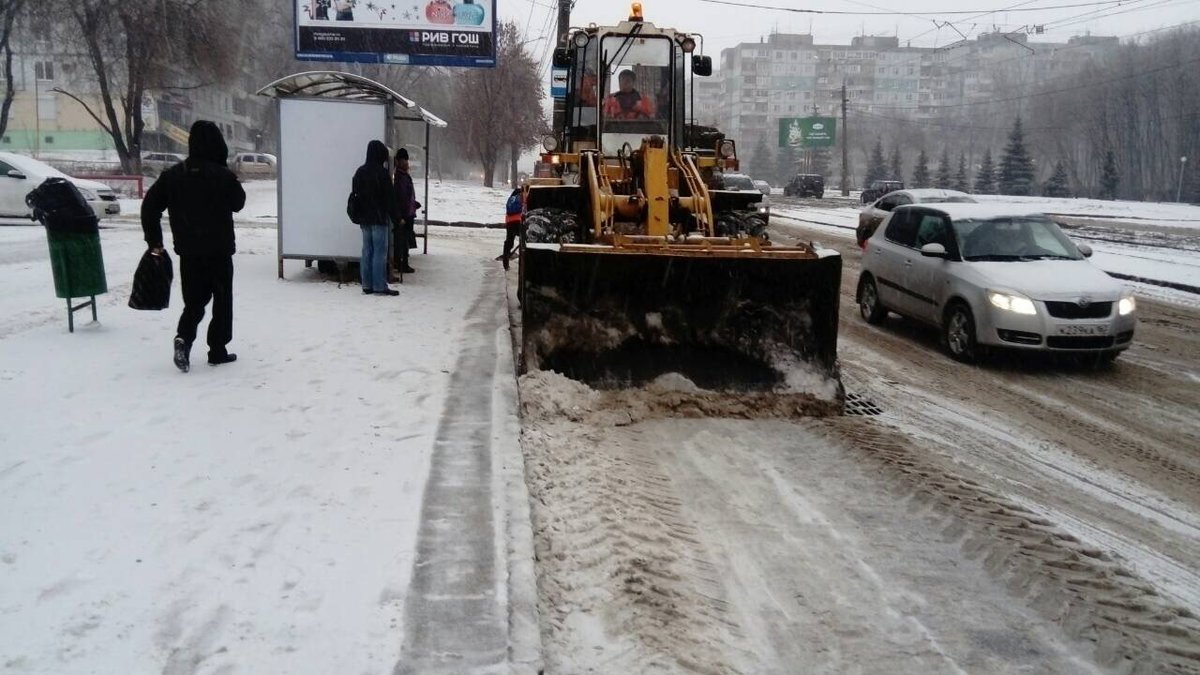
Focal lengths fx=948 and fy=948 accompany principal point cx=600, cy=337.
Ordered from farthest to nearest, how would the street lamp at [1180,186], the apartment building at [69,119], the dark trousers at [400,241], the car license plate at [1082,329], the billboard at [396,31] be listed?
1. the street lamp at [1180,186]
2. the apartment building at [69,119]
3. the billboard at [396,31]
4. the dark trousers at [400,241]
5. the car license plate at [1082,329]

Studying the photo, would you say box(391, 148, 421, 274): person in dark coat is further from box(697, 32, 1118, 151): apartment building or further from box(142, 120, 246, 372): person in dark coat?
box(697, 32, 1118, 151): apartment building

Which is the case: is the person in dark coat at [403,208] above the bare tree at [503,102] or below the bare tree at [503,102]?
below

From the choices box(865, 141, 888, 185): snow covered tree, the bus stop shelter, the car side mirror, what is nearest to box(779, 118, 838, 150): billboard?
box(865, 141, 888, 185): snow covered tree

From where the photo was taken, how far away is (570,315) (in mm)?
7684

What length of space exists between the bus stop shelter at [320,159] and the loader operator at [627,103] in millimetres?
4224

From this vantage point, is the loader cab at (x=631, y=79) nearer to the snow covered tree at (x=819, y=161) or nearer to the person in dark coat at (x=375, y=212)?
the person in dark coat at (x=375, y=212)

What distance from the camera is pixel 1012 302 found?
9469mm

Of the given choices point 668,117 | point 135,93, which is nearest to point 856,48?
point 135,93

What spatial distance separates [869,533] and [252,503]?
10.6 ft

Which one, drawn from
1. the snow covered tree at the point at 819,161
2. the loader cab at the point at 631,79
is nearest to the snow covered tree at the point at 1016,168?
the snow covered tree at the point at 819,161

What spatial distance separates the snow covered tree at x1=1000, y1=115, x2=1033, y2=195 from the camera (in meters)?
72.8

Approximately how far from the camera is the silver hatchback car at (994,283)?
9.37 meters

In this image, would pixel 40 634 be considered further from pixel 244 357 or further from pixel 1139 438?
pixel 1139 438

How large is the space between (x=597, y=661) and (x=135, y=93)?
39083 mm
